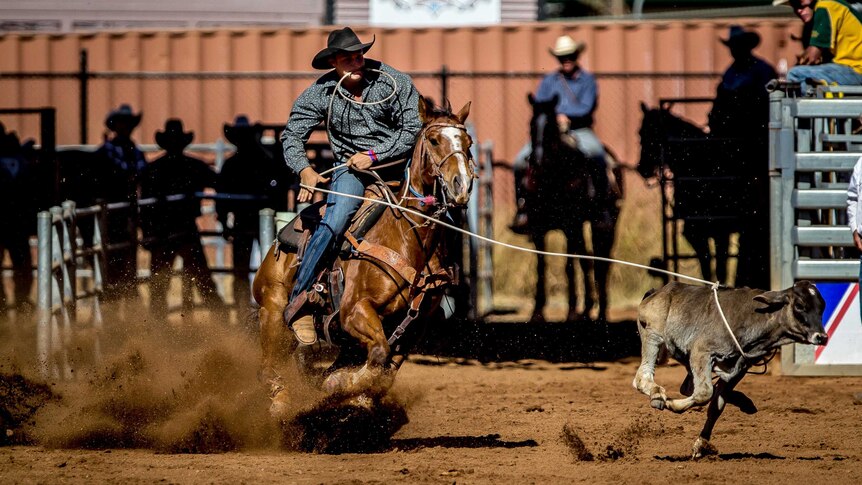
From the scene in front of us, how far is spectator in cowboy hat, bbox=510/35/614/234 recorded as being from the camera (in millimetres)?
14367

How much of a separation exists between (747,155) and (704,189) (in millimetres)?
564

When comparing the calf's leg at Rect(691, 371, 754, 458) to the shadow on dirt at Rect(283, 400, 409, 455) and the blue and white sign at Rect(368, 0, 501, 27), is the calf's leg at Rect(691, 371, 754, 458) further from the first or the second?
the blue and white sign at Rect(368, 0, 501, 27)

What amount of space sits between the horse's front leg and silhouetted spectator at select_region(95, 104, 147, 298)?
4.64 meters

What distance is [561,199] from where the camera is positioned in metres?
14.4

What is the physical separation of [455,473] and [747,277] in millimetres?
6484

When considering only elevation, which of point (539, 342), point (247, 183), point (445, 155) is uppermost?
point (445, 155)

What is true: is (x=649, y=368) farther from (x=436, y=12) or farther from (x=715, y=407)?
(x=436, y=12)

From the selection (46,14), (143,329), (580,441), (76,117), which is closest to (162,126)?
(76,117)

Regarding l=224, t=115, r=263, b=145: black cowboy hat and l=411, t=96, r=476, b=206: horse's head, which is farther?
l=224, t=115, r=263, b=145: black cowboy hat

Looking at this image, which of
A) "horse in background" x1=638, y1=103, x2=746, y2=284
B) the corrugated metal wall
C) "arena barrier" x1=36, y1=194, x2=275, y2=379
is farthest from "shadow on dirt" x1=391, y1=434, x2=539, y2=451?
the corrugated metal wall

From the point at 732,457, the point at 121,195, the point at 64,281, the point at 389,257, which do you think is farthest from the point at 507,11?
the point at 732,457

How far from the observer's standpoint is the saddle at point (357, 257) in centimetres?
762

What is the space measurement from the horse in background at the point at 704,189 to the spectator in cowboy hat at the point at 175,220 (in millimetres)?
4929

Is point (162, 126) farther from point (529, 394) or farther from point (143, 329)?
point (529, 394)
